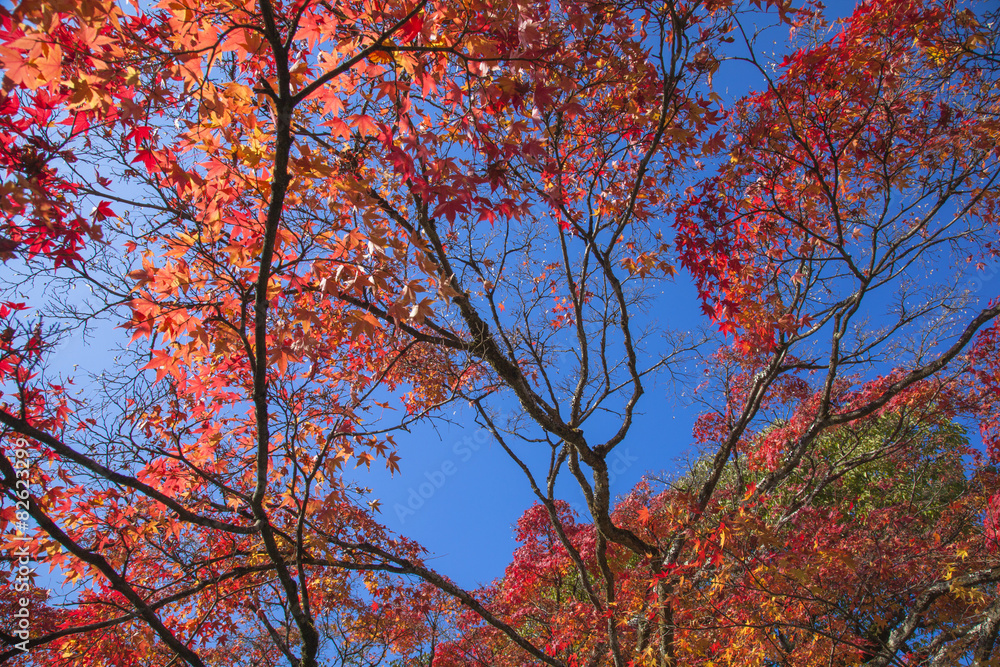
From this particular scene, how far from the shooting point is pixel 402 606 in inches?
260

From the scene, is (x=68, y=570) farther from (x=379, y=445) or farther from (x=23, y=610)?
(x=379, y=445)

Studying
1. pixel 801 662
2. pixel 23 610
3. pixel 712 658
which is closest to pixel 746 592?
pixel 712 658

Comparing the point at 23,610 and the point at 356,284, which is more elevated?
the point at 356,284

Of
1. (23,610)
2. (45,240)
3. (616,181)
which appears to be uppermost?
(616,181)


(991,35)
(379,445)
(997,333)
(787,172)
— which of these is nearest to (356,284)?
(379,445)

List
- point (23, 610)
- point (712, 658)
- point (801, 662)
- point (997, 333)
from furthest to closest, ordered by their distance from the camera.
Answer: point (997, 333)
point (801, 662)
point (712, 658)
point (23, 610)

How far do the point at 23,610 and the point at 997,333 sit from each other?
10.9 m

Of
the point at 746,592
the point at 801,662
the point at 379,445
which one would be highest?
the point at 379,445

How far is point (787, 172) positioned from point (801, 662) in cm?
517

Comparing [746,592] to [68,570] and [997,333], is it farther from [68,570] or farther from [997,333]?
[997,333]

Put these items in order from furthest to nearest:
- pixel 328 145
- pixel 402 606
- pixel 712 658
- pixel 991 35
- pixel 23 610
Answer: pixel 402 606, pixel 712 658, pixel 991 35, pixel 328 145, pixel 23 610

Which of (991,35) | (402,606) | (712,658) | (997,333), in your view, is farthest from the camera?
(997,333)

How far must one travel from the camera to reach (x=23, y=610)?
307 cm

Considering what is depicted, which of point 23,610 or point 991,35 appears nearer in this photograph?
point 23,610
